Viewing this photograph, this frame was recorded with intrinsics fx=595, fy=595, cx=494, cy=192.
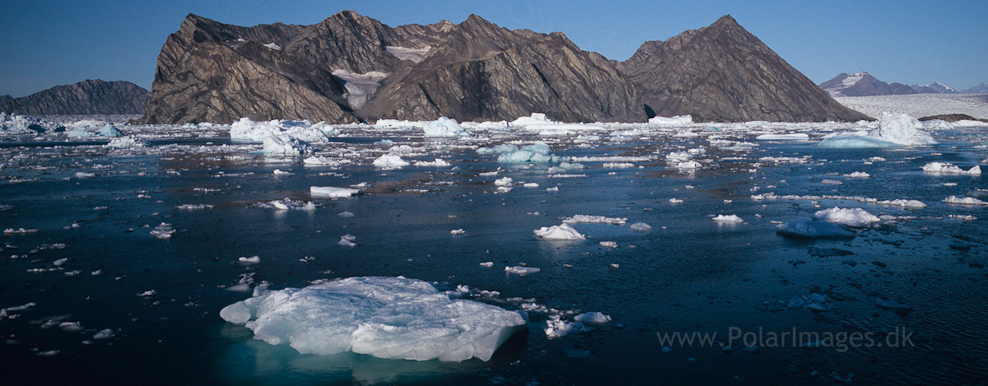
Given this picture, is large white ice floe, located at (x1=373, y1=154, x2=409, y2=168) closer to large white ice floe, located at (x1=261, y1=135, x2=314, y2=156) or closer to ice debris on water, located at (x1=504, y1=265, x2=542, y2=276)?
large white ice floe, located at (x1=261, y1=135, x2=314, y2=156)


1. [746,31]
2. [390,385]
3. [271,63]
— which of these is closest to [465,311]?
[390,385]

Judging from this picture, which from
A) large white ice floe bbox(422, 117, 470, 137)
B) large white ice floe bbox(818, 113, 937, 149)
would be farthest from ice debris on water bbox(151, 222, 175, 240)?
large white ice floe bbox(422, 117, 470, 137)

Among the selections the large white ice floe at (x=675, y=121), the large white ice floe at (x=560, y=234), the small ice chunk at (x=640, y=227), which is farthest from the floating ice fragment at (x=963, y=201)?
the large white ice floe at (x=675, y=121)

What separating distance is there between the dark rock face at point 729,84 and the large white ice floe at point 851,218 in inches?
4623

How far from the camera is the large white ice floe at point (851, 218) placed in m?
11.9

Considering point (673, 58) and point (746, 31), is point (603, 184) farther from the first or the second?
point (746, 31)

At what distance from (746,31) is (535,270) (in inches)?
6349

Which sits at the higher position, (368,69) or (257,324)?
(368,69)

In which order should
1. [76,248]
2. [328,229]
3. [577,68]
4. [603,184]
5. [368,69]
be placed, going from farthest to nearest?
[368,69] < [577,68] < [603,184] < [328,229] < [76,248]

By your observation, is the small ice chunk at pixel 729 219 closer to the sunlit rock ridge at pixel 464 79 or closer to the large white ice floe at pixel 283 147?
the large white ice floe at pixel 283 147

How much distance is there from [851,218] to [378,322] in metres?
10.2

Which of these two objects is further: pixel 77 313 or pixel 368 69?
pixel 368 69

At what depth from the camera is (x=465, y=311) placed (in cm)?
641

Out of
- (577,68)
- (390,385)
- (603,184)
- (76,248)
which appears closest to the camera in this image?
(390,385)
